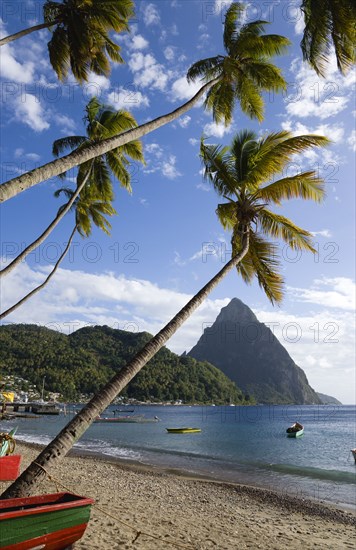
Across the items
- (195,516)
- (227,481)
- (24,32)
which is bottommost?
(227,481)

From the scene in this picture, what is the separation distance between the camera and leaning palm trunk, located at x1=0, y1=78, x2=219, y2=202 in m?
4.96

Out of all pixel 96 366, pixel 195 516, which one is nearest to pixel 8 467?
pixel 195 516

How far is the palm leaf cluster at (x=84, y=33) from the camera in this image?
28.1 ft

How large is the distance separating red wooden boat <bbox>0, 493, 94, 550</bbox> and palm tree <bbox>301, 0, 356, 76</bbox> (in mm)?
8743

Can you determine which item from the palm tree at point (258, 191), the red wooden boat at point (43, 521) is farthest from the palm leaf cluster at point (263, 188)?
the red wooden boat at point (43, 521)

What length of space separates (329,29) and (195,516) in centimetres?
1141

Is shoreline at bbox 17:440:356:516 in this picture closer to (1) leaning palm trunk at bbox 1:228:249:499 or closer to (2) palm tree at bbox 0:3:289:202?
(1) leaning palm trunk at bbox 1:228:249:499

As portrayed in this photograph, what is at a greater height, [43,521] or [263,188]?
[263,188]

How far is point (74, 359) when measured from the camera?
114188mm

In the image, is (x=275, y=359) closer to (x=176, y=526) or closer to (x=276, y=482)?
(x=276, y=482)

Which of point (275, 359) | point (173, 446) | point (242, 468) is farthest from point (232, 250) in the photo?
point (275, 359)

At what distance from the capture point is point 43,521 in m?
4.45

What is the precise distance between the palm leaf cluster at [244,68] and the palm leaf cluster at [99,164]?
3.56m

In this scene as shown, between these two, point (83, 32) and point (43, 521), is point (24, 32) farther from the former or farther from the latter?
point (43, 521)
